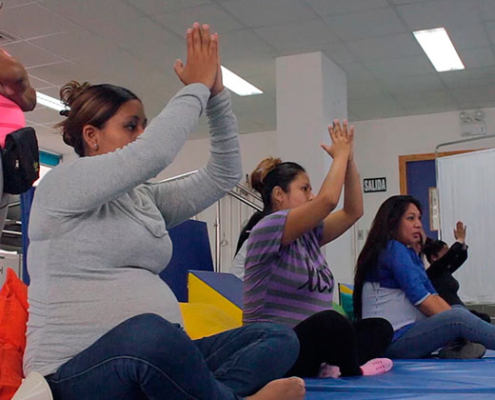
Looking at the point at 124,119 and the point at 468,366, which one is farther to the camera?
the point at 468,366

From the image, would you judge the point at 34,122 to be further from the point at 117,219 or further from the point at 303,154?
the point at 117,219

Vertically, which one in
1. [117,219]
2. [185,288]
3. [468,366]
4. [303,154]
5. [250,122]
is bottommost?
[468,366]

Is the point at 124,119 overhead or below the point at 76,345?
overhead

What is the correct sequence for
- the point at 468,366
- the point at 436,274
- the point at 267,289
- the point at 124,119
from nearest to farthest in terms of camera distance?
the point at 124,119 → the point at 267,289 → the point at 468,366 → the point at 436,274

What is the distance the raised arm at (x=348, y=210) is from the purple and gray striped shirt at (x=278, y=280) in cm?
27

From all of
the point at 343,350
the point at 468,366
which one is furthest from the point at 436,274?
the point at 343,350

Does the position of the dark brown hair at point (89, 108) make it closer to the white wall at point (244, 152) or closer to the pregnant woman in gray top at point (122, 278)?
the pregnant woman in gray top at point (122, 278)

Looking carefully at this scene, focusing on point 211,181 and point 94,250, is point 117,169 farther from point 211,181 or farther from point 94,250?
point 211,181

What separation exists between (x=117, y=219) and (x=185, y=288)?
214cm

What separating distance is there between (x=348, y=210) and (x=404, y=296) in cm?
88

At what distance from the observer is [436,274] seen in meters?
4.29

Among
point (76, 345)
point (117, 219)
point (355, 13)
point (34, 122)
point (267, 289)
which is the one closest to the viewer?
point (76, 345)

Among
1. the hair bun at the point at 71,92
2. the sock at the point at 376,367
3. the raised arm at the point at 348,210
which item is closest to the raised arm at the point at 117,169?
the hair bun at the point at 71,92

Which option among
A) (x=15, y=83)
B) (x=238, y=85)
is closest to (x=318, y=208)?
(x=15, y=83)
